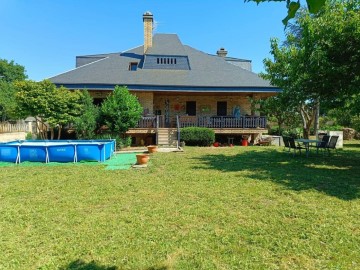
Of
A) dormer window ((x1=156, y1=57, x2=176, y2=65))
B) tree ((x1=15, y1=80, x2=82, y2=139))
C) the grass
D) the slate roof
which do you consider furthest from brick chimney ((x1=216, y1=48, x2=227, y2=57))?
the grass

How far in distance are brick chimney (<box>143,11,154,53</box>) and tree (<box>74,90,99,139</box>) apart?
872 centimetres

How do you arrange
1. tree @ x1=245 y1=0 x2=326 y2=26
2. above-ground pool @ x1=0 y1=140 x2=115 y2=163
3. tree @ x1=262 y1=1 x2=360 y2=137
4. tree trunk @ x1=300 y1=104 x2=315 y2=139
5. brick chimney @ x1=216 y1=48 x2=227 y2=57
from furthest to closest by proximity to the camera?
brick chimney @ x1=216 y1=48 x2=227 y2=57, tree trunk @ x1=300 y1=104 x2=315 y2=139, above-ground pool @ x1=0 y1=140 x2=115 y2=163, tree @ x1=262 y1=1 x2=360 y2=137, tree @ x1=245 y1=0 x2=326 y2=26

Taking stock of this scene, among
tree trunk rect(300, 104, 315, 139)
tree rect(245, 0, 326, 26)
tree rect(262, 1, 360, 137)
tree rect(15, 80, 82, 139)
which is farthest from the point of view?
tree trunk rect(300, 104, 315, 139)

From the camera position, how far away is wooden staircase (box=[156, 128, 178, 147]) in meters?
17.2

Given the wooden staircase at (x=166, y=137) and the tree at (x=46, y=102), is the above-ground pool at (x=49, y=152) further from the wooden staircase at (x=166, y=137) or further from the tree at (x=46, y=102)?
the wooden staircase at (x=166, y=137)

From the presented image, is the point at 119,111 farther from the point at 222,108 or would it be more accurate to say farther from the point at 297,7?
the point at 297,7

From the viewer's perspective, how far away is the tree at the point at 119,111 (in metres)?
15.7

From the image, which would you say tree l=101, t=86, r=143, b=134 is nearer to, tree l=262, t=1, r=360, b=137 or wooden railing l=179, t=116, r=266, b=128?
wooden railing l=179, t=116, r=266, b=128

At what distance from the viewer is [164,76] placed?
1994 cm

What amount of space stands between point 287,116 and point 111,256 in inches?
1007

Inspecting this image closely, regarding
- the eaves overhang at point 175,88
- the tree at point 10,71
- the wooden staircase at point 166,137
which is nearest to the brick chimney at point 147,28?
the eaves overhang at point 175,88

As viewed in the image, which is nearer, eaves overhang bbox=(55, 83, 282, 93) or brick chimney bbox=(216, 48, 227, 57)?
eaves overhang bbox=(55, 83, 282, 93)

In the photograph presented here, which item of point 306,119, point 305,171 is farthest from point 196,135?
point 306,119

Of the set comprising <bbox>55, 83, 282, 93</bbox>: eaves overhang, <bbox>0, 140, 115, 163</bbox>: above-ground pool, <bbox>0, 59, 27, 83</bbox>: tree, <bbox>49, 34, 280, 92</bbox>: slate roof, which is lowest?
<bbox>0, 140, 115, 163</bbox>: above-ground pool
